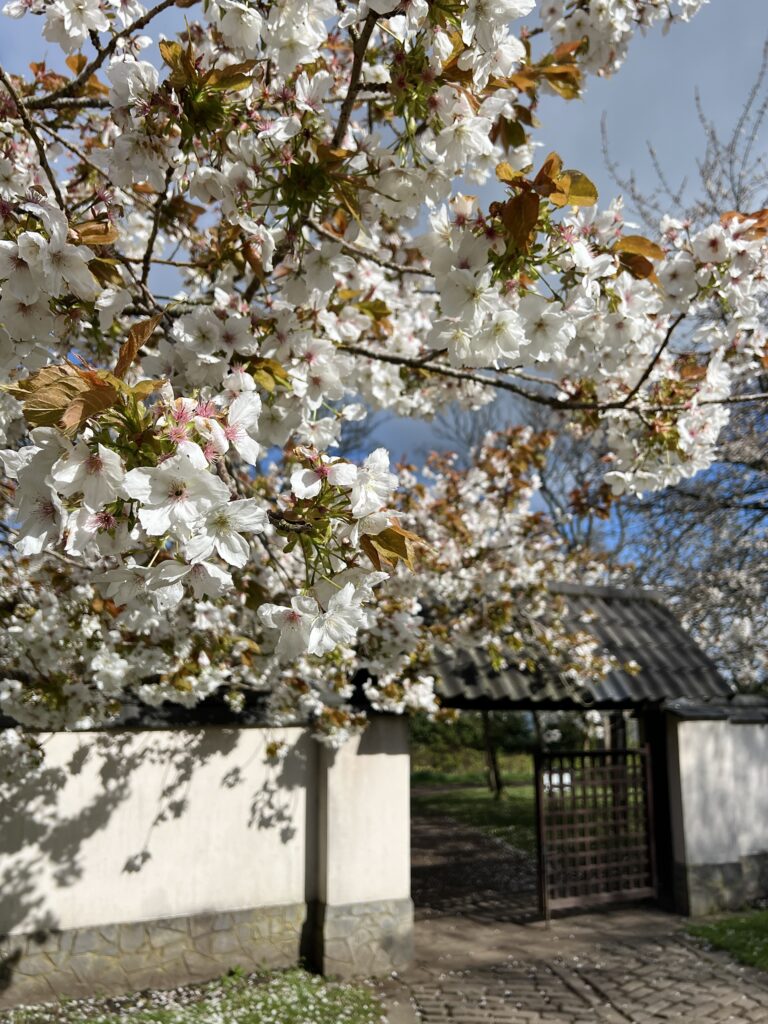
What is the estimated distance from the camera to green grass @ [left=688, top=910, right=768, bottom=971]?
5.51 m

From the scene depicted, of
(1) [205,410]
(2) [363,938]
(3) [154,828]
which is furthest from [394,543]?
(2) [363,938]

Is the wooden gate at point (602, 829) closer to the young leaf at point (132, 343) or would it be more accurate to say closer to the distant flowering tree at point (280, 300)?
the distant flowering tree at point (280, 300)

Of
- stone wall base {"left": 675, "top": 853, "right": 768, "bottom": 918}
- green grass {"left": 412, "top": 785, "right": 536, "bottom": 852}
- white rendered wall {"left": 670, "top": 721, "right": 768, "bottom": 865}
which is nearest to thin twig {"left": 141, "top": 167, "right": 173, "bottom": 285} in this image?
white rendered wall {"left": 670, "top": 721, "right": 768, "bottom": 865}

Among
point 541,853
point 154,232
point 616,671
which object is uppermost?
point 154,232

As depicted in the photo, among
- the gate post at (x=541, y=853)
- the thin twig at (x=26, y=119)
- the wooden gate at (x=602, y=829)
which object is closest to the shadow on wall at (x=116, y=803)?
the gate post at (x=541, y=853)

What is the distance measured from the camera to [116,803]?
4.94 meters

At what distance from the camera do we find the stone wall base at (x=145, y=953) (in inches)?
176

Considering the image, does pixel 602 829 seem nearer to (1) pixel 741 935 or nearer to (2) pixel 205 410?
(1) pixel 741 935

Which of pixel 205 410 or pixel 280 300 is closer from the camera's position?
pixel 205 410

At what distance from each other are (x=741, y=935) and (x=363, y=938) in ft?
9.79

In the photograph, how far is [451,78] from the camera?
2.01 meters

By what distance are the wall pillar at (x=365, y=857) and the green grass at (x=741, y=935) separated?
7.71 ft

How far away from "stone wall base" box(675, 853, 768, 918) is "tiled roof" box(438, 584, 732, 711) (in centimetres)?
147

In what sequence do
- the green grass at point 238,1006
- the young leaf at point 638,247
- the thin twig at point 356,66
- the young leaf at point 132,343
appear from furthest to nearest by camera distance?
the green grass at point 238,1006 < the young leaf at point 638,247 < the thin twig at point 356,66 < the young leaf at point 132,343
